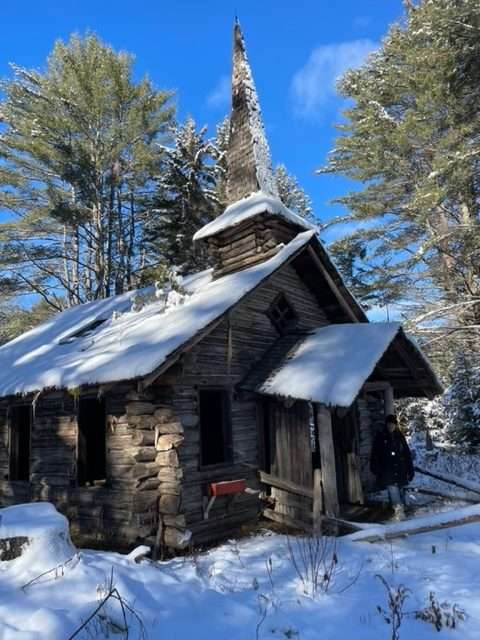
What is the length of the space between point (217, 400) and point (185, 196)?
16302 mm

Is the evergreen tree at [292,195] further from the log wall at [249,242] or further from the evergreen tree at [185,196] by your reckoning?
the log wall at [249,242]

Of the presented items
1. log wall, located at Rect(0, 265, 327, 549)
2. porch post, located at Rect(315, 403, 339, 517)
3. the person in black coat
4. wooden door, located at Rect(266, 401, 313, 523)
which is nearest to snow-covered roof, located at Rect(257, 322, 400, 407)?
porch post, located at Rect(315, 403, 339, 517)

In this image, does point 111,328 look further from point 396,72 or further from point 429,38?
point 396,72

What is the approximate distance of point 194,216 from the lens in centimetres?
2508

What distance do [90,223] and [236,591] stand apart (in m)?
22.6

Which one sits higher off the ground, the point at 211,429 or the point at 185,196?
the point at 185,196

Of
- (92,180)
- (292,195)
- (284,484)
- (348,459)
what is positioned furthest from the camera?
(292,195)

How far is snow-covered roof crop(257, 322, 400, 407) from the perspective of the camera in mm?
8359

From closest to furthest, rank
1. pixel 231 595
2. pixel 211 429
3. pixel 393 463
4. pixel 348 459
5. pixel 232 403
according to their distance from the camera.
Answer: pixel 231 595, pixel 393 463, pixel 232 403, pixel 348 459, pixel 211 429

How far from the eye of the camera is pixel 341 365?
355 inches

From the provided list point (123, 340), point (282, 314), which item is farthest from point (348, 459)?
point (123, 340)

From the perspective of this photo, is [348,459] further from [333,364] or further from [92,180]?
[92,180]

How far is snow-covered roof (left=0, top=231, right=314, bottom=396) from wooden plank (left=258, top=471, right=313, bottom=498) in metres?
3.77

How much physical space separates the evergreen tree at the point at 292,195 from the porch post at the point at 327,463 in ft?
83.2
